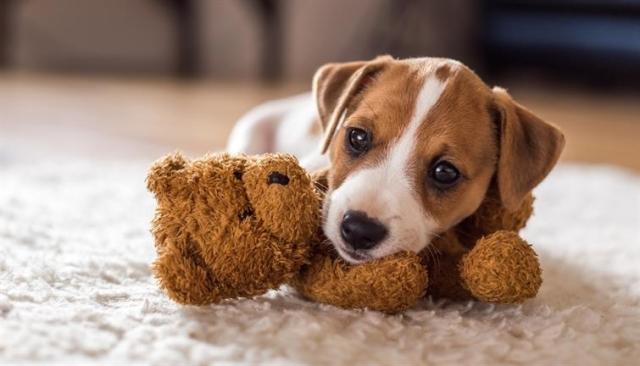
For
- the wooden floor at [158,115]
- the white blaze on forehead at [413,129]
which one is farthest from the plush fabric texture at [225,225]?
the wooden floor at [158,115]

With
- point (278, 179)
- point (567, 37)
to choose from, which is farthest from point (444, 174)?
point (567, 37)

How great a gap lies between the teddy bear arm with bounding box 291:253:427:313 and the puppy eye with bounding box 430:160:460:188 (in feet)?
0.80

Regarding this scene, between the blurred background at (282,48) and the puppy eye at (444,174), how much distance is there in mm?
3833

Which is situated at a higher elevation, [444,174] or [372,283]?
[444,174]

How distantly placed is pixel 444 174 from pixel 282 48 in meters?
6.88

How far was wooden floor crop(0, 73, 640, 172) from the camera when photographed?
4453 mm

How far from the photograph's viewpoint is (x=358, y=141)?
2111mm

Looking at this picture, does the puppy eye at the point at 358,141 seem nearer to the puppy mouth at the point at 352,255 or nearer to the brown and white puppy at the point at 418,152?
the brown and white puppy at the point at 418,152

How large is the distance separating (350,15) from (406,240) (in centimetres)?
717

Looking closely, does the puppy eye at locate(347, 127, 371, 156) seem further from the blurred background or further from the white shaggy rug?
the blurred background

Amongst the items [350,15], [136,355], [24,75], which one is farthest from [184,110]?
[136,355]

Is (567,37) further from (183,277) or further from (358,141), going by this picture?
(183,277)

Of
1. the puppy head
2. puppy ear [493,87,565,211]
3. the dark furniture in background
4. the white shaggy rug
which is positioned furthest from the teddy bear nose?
the dark furniture in background

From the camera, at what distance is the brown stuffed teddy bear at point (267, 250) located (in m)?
1.79
